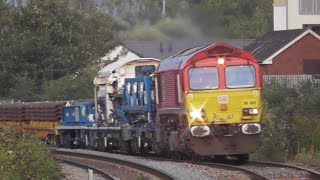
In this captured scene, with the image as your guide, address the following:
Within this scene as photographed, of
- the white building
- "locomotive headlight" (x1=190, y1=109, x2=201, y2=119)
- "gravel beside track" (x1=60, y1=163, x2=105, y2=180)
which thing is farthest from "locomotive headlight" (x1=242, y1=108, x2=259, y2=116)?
the white building

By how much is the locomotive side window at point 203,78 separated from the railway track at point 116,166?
2.45 metres

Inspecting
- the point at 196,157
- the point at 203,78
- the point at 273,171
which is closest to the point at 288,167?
the point at 273,171

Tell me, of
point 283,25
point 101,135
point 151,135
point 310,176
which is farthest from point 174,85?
point 283,25

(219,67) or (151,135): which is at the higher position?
(219,67)

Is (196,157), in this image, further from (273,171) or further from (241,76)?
(273,171)

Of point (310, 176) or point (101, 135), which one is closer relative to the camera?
point (310, 176)

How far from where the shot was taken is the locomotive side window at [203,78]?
21.2 meters

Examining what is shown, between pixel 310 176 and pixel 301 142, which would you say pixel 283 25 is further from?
pixel 310 176

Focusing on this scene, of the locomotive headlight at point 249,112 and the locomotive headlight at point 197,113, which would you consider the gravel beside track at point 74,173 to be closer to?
the locomotive headlight at point 197,113

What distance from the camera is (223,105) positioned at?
21250 millimetres

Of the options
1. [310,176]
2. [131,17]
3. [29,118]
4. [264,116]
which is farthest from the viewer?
[131,17]

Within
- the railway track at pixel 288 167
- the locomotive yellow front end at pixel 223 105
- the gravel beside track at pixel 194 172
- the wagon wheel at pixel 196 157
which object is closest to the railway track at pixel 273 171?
the railway track at pixel 288 167

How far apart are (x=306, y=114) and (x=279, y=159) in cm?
203

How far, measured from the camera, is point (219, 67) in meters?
21.6
